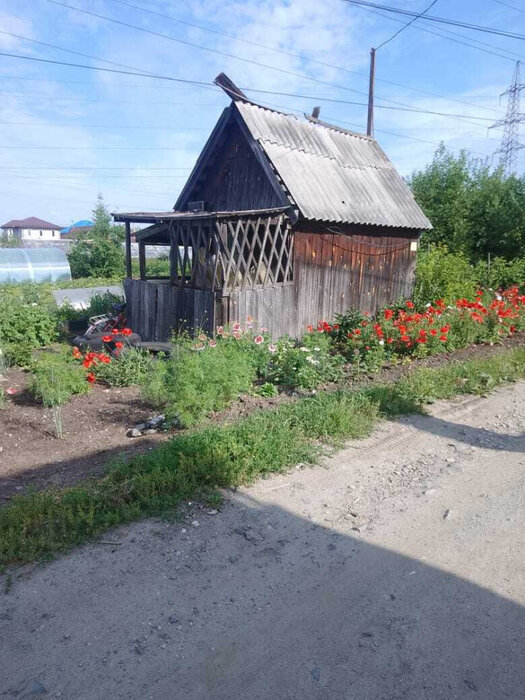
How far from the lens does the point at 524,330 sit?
11.1 meters

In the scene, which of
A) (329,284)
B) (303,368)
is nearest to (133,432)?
(303,368)

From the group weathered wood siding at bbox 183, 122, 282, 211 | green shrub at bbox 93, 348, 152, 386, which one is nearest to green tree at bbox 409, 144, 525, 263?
weathered wood siding at bbox 183, 122, 282, 211

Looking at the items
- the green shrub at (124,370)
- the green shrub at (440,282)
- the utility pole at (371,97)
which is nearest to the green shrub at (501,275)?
the green shrub at (440,282)

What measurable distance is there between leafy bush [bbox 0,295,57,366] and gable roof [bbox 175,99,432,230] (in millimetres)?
4486

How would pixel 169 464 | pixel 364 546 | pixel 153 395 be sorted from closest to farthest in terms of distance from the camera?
pixel 364 546
pixel 169 464
pixel 153 395

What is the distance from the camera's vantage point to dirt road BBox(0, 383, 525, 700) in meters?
2.34

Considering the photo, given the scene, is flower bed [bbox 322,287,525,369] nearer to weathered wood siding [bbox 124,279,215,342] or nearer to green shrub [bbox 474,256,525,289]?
weathered wood siding [bbox 124,279,215,342]

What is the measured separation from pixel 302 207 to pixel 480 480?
20.4ft

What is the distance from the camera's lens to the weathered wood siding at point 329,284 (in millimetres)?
8945

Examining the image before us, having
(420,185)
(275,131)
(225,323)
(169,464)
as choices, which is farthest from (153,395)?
(420,185)

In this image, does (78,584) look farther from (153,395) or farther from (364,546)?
(153,395)

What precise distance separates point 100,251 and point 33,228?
66.5m

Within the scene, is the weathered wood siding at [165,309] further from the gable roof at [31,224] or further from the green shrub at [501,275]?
the gable roof at [31,224]

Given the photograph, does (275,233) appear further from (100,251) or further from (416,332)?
(100,251)
